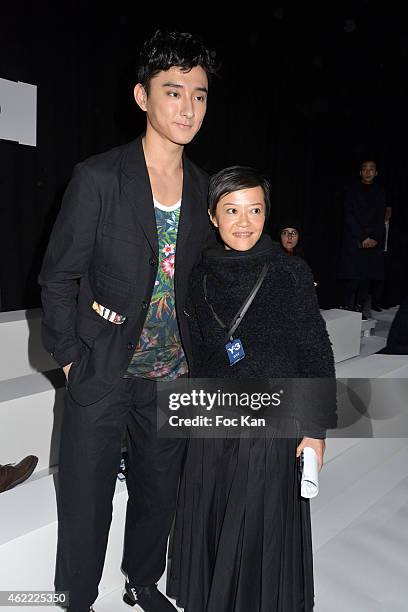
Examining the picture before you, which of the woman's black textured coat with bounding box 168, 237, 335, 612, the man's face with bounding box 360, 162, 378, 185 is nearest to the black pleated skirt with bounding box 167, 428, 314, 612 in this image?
the woman's black textured coat with bounding box 168, 237, 335, 612

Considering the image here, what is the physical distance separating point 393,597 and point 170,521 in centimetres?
78

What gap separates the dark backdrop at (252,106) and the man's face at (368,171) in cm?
84

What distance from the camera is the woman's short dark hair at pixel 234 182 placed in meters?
1.22

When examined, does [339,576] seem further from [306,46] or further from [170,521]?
[306,46]

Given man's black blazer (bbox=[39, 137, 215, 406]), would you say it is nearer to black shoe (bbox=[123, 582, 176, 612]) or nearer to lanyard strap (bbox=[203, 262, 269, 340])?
lanyard strap (bbox=[203, 262, 269, 340])

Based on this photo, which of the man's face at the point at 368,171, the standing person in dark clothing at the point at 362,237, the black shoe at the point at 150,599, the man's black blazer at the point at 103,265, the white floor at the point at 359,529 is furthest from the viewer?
the standing person in dark clothing at the point at 362,237

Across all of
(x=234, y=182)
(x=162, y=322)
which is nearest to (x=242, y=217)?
(x=234, y=182)

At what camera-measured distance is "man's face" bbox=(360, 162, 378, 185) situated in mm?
4436

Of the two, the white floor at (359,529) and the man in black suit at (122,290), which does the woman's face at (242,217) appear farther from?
the white floor at (359,529)

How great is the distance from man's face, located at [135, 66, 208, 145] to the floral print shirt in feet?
0.51

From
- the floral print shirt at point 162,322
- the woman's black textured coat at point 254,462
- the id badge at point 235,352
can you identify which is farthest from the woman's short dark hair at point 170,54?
the id badge at point 235,352

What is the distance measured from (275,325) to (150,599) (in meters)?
0.80

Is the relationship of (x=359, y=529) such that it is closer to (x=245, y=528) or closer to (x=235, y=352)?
(x=245, y=528)

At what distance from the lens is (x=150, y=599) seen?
1464mm
